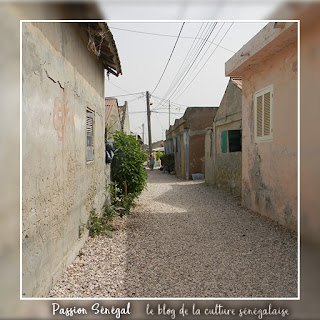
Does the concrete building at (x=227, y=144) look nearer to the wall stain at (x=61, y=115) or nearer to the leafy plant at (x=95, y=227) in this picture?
the leafy plant at (x=95, y=227)

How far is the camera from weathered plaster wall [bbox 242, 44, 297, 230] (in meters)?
5.12

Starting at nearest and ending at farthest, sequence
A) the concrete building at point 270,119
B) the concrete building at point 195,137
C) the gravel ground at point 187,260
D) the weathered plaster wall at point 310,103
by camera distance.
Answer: the weathered plaster wall at point 310,103 → the gravel ground at point 187,260 → the concrete building at point 270,119 → the concrete building at point 195,137

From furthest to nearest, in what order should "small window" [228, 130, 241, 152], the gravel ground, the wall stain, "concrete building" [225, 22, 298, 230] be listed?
"small window" [228, 130, 241, 152] < "concrete building" [225, 22, 298, 230] < the wall stain < the gravel ground

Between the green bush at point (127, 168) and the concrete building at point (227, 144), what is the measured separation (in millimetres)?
3270

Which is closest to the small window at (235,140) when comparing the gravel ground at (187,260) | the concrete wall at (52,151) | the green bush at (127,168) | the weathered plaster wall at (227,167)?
the weathered plaster wall at (227,167)

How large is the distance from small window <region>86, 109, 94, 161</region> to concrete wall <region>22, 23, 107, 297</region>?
377 millimetres

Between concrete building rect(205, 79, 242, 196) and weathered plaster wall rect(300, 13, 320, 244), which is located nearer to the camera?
weathered plaster wall rect(300, 13, 320, 244)

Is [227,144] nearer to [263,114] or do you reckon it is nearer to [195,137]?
[263,114]

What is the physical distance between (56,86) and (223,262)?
301 centimetres

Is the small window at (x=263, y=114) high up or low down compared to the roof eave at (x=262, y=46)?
down

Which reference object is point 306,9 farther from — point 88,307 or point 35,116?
point 88,307

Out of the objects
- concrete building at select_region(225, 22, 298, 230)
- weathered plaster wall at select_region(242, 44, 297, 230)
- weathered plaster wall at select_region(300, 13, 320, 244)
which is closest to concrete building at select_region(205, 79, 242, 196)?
concrete building at select_region(225, 22, 298, 230)

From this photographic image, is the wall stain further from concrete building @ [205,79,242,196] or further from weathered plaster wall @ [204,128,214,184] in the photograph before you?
weathered plaster wall @ [204,128,214,184]

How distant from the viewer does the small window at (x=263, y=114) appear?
19.4ft
